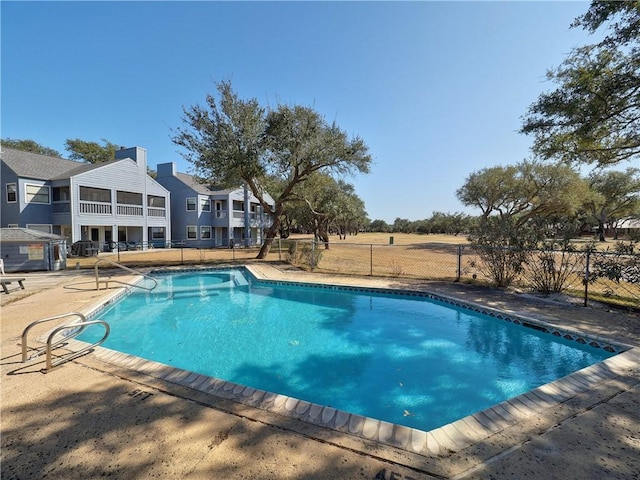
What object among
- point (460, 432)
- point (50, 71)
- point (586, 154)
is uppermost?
point (50, 71)

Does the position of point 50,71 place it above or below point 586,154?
above

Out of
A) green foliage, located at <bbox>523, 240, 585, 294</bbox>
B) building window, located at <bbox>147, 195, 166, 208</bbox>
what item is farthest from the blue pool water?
building window, located at <bbox>147, 195, 166, 208</bbox>

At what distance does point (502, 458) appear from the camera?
2.35m

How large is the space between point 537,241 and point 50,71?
22.9 metres

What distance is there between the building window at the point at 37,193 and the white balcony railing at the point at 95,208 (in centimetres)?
256

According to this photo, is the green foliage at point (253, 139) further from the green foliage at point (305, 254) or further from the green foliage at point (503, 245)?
the green foliage at point (503, 245)

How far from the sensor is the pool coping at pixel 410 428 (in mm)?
2615

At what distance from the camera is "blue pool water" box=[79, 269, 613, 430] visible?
461cm

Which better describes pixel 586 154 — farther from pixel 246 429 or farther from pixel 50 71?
pixel 50 71

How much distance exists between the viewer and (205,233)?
29.3 m

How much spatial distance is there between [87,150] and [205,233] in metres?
22.8

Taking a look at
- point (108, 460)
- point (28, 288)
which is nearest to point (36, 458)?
point (108, 460)

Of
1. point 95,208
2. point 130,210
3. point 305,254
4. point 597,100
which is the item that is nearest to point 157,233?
point 130,210

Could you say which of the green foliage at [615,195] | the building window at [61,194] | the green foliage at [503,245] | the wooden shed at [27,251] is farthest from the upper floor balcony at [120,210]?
the green foliage at [615,195]
